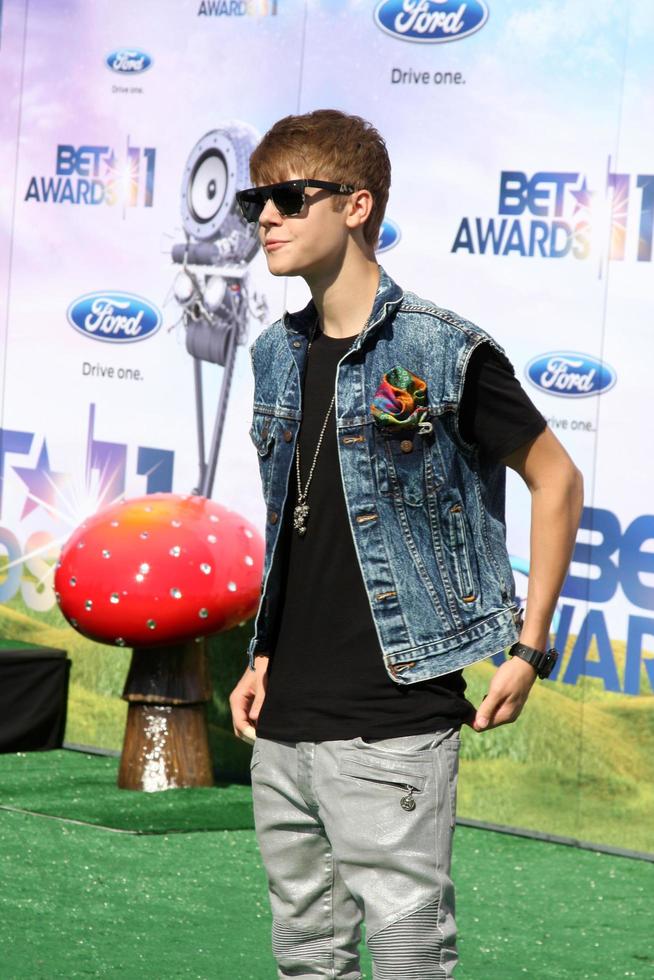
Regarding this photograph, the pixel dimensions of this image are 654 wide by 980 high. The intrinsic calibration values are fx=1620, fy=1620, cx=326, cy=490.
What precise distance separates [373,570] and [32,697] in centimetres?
417

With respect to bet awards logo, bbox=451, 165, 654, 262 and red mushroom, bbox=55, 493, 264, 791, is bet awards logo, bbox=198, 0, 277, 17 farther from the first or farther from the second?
red mushroom, bbox=55, 493, 264, 791

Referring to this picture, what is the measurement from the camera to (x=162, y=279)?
617cm

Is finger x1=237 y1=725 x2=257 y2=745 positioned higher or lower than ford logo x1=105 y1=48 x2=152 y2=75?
lower

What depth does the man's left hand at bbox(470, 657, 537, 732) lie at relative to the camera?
7.55 ft

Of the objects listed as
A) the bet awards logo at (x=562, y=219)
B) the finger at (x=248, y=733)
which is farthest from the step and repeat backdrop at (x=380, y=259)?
the finger at (x=248, y=733)

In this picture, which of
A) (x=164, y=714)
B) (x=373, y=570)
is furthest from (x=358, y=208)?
(x=164, y=714)

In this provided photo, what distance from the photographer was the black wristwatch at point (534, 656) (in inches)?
92.1

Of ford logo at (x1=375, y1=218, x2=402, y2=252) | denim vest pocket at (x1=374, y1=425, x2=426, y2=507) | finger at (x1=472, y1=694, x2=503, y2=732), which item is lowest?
finger at (x1=472, y1=694, x2=503, y2=732)

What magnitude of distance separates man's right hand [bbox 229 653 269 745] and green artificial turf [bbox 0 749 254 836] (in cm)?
255

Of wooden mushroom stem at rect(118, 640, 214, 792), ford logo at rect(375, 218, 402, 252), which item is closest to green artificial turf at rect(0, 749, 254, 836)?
wooden mushroom stem at rect(118, 640, 214, 792)

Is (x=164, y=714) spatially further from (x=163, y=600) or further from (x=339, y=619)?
(x=339, y=619)

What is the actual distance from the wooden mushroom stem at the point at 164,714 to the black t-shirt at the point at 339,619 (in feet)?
10.3

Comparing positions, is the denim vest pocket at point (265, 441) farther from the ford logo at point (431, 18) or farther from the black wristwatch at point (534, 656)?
the ford logo at point (431, 18)

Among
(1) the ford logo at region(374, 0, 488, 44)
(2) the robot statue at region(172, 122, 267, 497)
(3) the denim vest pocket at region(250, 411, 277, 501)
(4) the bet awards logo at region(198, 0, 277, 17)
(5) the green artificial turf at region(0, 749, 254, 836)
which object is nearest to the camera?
(3) the denim vest pocket at region(250, 411, 277, 501)
